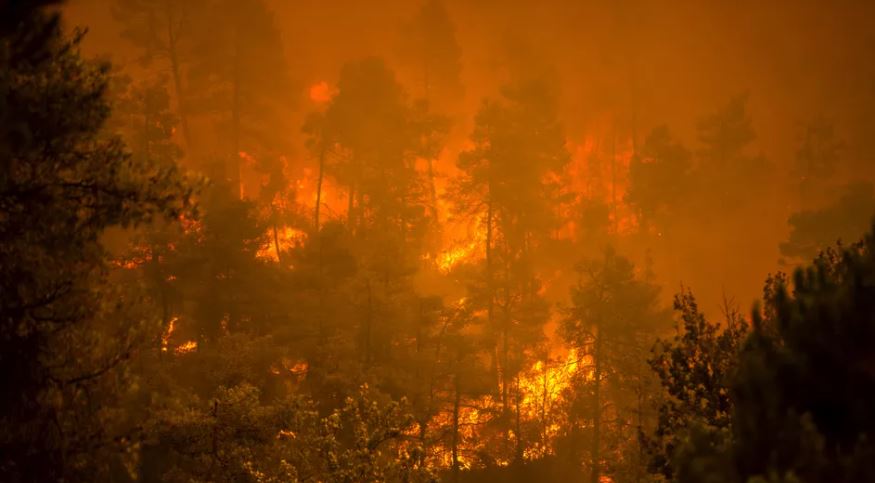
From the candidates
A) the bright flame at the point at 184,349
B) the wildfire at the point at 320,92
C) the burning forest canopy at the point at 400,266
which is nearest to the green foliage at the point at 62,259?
the burning forest canopy at the point at 400,266

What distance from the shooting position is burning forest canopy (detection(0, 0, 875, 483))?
618cm

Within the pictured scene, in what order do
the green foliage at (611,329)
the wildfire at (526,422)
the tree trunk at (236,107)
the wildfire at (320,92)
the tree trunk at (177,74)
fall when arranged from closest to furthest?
the wildfire at (526,422)
the green foliage at (611,329)
the tree trunk at (177,74)
the tree trunk at (236,107)
the wildfire at (320,92)

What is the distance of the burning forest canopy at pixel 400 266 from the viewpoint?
618cm

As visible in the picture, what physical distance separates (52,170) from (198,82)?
32.3 meters

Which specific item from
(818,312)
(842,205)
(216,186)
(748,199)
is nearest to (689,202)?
(748,199)

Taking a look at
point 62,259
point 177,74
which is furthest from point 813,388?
point 177,74

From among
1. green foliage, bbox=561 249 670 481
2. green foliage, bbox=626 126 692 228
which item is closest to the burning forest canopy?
green foliage, bbox=561 249 670 481

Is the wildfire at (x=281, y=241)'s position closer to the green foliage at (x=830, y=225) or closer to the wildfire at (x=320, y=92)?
the wildfire at (x=320, y=92)

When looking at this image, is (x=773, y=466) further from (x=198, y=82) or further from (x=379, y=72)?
(x=198, y=82)

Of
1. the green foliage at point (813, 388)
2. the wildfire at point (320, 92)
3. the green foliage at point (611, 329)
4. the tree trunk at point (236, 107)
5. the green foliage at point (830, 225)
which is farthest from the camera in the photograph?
the wildfire at point (320, 92)

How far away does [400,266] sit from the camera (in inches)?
804

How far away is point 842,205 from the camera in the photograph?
34.4 m

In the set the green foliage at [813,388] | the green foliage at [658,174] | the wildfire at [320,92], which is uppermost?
the wildfire at [320,92]

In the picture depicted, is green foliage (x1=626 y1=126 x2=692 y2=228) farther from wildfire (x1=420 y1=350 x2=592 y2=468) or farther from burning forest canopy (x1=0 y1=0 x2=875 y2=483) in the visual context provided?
wildfire (x1=420 y1=350 x2=592 y2=468)
